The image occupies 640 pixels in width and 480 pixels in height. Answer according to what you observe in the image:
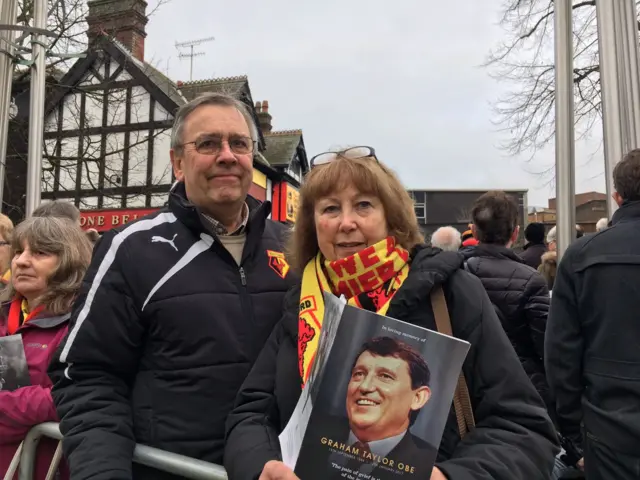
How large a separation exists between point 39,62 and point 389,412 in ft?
18.3

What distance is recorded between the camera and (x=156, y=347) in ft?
5.45

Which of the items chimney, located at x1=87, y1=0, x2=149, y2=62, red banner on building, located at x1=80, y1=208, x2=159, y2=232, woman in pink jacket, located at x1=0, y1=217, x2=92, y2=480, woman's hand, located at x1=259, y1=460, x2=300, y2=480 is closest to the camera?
woman's hand, located at x1=259, y1=460, x2=300, y2=480

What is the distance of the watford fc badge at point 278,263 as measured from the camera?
1862mm

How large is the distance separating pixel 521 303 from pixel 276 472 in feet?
7.53

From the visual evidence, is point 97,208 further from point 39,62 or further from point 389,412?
point 389,412

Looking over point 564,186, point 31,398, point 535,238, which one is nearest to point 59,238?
point 31,398

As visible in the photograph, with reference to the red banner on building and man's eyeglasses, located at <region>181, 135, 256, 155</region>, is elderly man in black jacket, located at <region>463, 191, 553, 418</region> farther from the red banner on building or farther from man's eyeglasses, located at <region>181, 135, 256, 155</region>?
the red banner on building

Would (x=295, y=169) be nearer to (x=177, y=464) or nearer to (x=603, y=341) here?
(x=603, y=341)

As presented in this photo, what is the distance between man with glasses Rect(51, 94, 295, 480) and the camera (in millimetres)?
1555

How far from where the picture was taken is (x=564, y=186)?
3.27m

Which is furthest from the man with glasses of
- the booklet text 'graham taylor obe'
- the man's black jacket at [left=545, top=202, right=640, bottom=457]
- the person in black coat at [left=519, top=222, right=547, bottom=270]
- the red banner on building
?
the red banner on building

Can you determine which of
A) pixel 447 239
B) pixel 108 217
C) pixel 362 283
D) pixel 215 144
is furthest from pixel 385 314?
pixel 108 217

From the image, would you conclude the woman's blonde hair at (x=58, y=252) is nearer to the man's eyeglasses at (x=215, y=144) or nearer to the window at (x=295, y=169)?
the man's eyeglasses at (x=215, y=144)

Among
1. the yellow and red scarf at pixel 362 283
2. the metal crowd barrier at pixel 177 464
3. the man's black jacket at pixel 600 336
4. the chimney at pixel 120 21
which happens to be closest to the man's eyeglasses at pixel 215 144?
the yellow and red scarf at pixel 362 283
